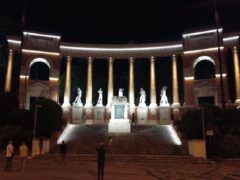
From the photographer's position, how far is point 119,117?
137 ft

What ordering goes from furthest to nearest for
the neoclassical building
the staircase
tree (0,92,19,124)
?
the neoclassical building → tree (0,92,19,124) → the staircase

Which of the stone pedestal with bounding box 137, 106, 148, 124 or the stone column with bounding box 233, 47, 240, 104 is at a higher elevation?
the stone column with bounding box 233, 47, 240, 104

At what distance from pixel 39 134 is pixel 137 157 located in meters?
12.5

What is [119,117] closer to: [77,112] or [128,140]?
[128,140]

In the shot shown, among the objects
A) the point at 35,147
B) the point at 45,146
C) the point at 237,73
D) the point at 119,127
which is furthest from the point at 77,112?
the point at 237,73

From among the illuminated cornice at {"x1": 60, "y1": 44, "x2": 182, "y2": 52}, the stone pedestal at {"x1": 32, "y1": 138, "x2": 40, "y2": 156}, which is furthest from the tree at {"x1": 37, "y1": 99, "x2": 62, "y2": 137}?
the illuminated cornice at {"x1": 60, "y1": 44, "x2": 182, "y2": 52}

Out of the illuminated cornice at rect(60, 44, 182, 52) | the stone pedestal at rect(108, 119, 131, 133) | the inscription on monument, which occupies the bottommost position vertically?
the stone pedestal at rect(108, 119, 131, 133)

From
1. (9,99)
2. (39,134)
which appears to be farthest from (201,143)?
(9,99)

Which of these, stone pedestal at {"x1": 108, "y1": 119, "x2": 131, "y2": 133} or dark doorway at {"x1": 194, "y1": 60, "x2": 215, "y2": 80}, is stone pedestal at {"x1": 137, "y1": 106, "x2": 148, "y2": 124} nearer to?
stone pedestal at {"x1": 108, "y1": 119, "x2": 131, "y2": 133}

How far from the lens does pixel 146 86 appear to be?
62.3 metres

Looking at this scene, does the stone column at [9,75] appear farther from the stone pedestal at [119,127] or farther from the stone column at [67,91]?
the stone pedestal at [119,127]

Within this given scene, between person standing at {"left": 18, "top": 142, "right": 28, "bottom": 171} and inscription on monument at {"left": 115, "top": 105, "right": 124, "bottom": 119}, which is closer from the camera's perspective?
person standing at {"left": 18, "top": 142, "right": 28, "bottom": 171}

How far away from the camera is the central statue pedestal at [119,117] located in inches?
1601

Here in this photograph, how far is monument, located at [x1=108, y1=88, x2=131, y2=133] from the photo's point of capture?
40.7 metres
